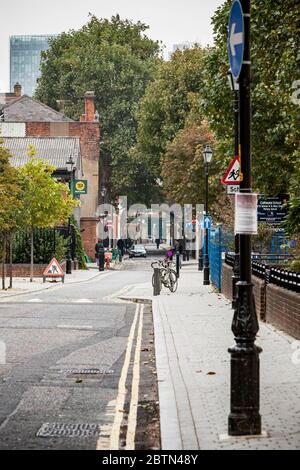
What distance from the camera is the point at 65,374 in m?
12.4

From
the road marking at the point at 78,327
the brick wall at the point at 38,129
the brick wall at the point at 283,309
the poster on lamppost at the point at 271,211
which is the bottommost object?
the road marking at the point at 78,327

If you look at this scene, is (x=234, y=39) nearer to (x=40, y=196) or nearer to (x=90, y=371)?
(x=90, y=371)

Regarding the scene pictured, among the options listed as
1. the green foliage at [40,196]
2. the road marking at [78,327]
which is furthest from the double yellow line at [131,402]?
the green foliage at [40,196]

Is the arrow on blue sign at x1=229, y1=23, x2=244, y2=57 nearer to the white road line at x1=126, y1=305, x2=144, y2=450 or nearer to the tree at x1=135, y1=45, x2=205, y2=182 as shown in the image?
the white road line at x1=126, y1=305, x2=144, y2=450

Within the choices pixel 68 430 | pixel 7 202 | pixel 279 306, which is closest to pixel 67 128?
pixel 7 202

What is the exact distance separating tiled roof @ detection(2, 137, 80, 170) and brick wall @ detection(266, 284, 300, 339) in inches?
1954

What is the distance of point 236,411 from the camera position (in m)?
8.07

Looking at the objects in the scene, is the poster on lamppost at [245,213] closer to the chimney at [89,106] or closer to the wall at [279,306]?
the wall at [279,306]

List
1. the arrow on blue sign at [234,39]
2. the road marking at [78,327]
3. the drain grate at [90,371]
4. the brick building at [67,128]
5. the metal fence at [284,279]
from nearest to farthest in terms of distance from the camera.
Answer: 1. the arrow on blue sign at [234,39]
2. the drain grate at [90,371]
3. the metal fence at [284,279]
4. the road marking at [78,327]
5. the brick building at [67,128]

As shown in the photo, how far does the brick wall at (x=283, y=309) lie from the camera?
1540 cm

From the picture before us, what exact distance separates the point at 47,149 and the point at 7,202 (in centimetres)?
3790

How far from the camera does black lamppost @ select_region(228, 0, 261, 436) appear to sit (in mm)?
8047

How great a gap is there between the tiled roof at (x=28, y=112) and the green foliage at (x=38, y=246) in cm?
3616
